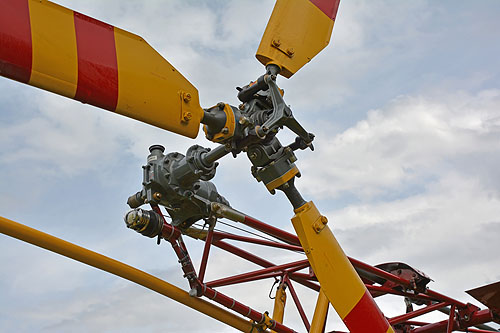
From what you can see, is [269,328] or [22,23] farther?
[269,328]

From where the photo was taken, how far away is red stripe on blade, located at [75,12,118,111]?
149 inches

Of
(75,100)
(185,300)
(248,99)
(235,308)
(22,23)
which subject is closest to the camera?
(22,23)

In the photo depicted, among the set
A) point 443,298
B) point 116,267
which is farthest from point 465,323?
point 116,267

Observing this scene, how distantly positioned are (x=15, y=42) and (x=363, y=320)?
12.4ft

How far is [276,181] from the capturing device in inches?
217

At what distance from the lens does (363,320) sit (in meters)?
5.41

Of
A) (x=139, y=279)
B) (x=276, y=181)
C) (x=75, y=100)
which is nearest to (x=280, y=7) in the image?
(x=276, y=181)

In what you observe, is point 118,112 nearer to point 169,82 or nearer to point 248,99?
point 169,82

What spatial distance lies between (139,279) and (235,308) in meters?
1.30

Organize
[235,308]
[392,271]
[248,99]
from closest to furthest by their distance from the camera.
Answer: [248,99] → [235,308] → [392,271]

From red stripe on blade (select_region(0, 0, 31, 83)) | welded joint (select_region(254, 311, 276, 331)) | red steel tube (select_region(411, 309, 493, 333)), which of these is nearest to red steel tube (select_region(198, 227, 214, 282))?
welded joint (select_region(254, 311, 276, 331))

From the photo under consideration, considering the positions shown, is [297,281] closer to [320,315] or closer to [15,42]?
[320,315]

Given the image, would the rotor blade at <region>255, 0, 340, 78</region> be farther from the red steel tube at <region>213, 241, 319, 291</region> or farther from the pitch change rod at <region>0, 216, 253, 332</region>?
the red steel tube at <region>213, 241, 319, 291</region>

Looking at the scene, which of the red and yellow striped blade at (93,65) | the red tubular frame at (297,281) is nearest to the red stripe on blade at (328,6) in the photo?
the red and yellow striped blade at (93,65)
